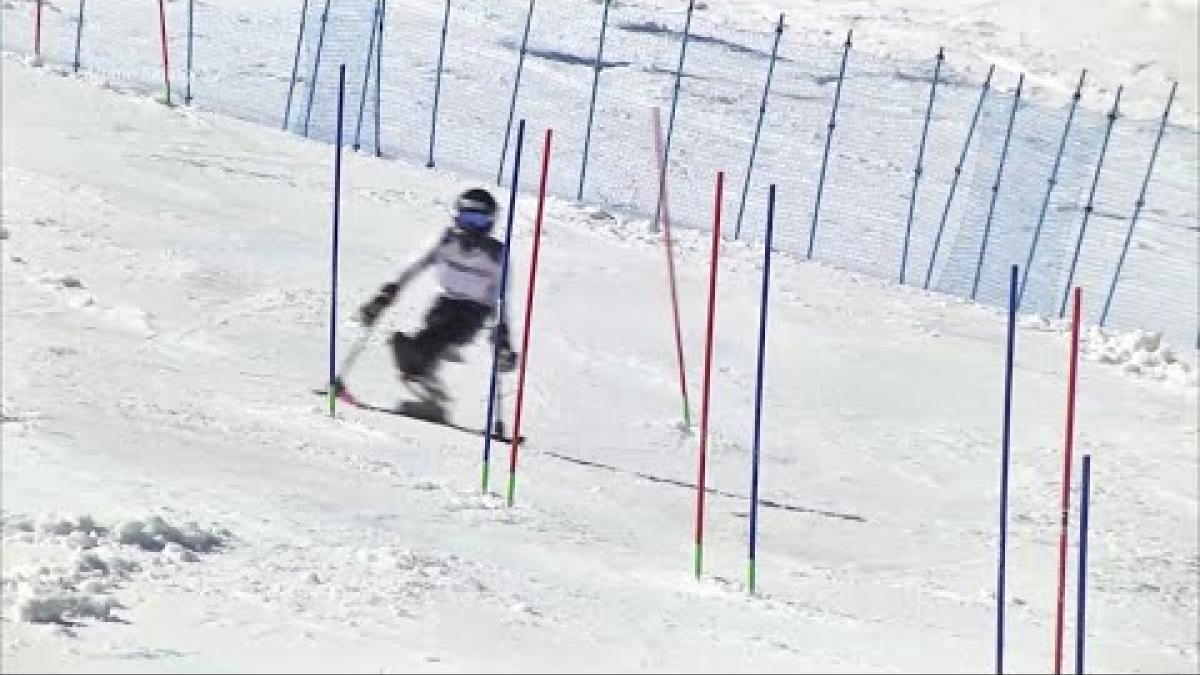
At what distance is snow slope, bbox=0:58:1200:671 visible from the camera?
761cm

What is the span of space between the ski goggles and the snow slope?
0.93 metres

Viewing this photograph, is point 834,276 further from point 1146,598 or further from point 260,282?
point 1146,598

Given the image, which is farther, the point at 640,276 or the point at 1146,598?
the point at 640,276

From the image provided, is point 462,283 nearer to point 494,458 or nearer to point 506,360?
point 506,360

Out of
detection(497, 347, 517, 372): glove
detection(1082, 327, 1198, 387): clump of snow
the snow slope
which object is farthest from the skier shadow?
detection(1082, 327, 1198, 387): clump of snow

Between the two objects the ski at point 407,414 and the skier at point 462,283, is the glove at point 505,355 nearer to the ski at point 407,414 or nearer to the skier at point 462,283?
the ski at point 407,414

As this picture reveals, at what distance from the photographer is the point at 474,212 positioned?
489 inches

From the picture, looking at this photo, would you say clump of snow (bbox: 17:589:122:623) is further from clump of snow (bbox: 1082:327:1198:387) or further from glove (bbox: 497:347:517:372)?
clump of snow (bbox: 1082:327:1198:387)

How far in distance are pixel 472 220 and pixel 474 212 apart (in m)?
0.05

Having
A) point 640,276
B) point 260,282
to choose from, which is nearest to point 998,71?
point 640,276

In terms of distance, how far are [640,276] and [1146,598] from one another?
23.1ft

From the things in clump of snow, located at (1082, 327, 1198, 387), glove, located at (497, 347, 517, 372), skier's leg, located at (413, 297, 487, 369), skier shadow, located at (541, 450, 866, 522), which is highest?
glove, located at (497, 347, 517, 372)

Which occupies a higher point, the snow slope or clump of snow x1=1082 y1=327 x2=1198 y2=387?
the snow slope

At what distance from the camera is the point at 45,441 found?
359 inches
